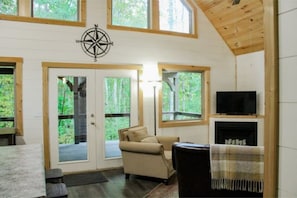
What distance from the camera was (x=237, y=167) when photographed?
271 centimetres

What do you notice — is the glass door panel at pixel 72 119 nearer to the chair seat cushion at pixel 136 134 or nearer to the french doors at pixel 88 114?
the french doors at pixel 88 114

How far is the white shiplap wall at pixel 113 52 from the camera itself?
4746 millimetres

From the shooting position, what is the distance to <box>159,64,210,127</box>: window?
6082 millimetres

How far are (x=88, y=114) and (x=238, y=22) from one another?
152 inches

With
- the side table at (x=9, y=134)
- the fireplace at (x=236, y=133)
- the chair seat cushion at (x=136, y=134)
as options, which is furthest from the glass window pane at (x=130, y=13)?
the fireplace at (x=236, y=133)

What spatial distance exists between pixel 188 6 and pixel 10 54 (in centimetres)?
401

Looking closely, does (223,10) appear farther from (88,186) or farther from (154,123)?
(88,186)

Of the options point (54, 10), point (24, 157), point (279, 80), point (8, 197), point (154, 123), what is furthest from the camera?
point (154, 123)

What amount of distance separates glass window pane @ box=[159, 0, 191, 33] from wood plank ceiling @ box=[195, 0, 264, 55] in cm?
38

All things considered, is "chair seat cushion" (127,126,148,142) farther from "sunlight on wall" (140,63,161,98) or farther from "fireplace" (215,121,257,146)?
"fireplace" (215,121,257,146)

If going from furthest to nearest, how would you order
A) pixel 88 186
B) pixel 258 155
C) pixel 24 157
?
pixel 88 186
pixel 258 155
pixel 24 157

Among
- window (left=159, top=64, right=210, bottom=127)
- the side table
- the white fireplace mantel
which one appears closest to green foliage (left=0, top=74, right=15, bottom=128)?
the side table

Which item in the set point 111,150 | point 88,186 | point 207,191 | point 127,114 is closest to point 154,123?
point 127,114

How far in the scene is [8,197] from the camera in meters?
1.34
